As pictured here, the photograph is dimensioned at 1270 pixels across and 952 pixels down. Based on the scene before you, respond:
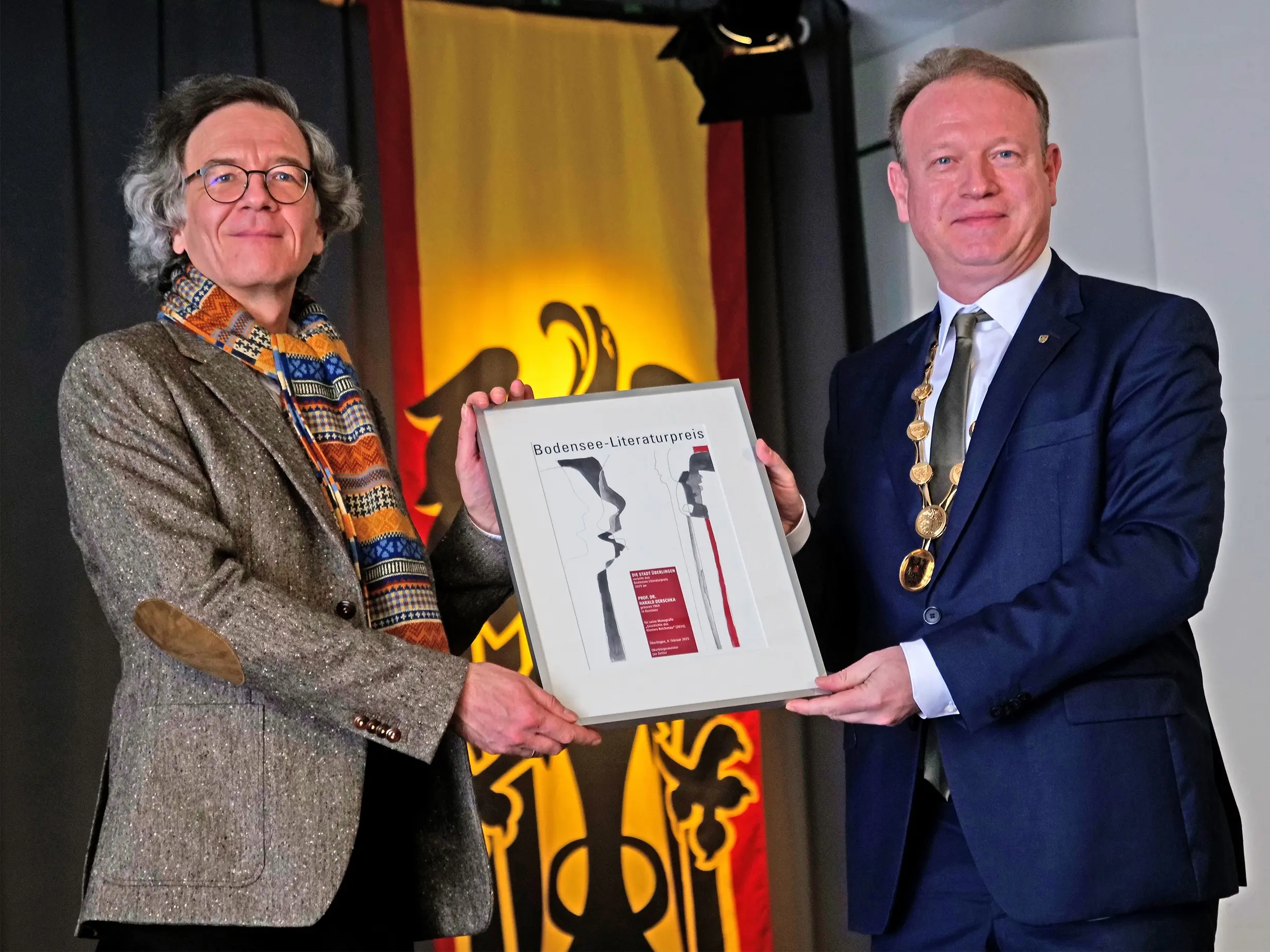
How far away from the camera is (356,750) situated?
5.88ft

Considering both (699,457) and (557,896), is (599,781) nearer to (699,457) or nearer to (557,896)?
(557,896)

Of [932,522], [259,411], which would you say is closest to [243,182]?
[259,411]

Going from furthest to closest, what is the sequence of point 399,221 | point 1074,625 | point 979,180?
point 399,221, point 979,180, point 1074,625

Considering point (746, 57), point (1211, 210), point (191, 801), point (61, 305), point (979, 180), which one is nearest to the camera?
point (191, 801)

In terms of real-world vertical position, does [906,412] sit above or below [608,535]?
above

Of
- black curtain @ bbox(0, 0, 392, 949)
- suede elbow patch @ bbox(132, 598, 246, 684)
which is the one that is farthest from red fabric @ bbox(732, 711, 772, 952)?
suede elbow patch @ bbox(132, 598, 246, 684)

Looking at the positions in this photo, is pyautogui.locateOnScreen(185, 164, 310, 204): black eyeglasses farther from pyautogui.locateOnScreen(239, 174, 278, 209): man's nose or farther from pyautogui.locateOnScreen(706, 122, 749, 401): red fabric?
pyautogui.locateOnScreen(706, 122, 749, 401): red fabric

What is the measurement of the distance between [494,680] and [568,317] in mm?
2212

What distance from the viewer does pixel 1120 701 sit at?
1916 mm

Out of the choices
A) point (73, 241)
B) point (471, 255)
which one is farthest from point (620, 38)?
point (73, 241)

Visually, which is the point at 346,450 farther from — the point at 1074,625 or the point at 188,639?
the point at 1074,625

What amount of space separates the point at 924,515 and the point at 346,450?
0.86 m

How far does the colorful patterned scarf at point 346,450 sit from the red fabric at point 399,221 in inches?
63.1

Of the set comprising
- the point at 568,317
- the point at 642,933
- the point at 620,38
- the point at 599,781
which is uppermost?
the point at 620,38
